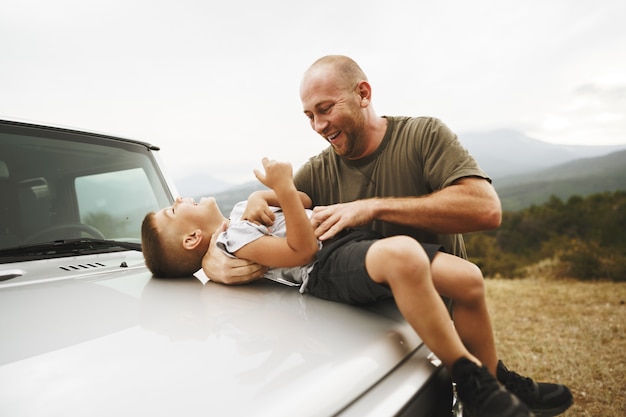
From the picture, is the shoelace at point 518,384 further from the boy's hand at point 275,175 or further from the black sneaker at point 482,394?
the boy's hand at point 275,175

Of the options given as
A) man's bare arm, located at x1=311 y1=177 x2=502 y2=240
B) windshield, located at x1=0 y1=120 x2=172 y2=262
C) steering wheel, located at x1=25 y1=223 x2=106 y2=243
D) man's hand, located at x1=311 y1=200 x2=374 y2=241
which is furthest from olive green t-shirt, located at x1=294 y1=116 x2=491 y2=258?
steering wheel, located at x1=25 y1=223 x2=106 y2=243

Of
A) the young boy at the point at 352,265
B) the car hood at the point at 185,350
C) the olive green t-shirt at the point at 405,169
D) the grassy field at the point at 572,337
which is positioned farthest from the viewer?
the grassy field at the point at 572,337

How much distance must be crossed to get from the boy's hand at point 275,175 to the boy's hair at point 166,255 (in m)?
0.57

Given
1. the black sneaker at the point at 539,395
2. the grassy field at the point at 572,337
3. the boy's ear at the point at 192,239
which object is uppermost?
the boy's ear at the point at 192,239

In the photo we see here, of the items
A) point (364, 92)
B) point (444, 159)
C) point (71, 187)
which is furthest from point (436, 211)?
point (71, 187)

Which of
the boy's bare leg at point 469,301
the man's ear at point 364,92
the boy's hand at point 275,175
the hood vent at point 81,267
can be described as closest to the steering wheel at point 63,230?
the hood vent at point 81,267

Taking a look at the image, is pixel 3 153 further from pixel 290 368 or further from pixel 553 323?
pixel 553 323

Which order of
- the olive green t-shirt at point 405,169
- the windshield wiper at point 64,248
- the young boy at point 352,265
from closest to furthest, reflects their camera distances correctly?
the young boy at point 352,265 < the windshield wiper at point 64,248 < the olive green t-shirt at point 405,169

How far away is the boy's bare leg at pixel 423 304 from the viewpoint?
1.11 meters

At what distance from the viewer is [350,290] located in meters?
1.38

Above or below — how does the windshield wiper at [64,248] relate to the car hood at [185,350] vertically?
above


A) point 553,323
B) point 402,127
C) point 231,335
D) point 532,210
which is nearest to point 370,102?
point 402,127

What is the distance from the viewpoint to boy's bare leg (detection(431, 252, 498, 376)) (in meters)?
1.28

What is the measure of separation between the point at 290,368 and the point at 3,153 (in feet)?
6.10
